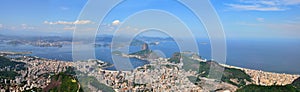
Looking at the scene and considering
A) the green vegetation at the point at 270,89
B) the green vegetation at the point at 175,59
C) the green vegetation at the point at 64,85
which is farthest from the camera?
the green vegetation at the point at 175,59

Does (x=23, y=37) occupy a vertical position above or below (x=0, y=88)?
above

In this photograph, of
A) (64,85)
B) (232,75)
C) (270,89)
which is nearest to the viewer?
(64,85)

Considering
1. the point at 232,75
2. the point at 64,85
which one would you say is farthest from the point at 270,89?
the point at 64,85

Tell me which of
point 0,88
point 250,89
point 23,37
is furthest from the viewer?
point 23,37

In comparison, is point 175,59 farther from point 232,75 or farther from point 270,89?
point 270,89

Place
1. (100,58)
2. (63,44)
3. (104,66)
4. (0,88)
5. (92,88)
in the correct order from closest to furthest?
1. (92,88)
2. (0,88)
3. (104,66)
4. (100,58)
5. (63,44)

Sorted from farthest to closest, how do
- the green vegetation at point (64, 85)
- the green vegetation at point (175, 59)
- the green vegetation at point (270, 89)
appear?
1. the green vegetation at point (175, 59)
2. the green vegetation at point (270, 89)
3. the green vegetation at point (64, 85)

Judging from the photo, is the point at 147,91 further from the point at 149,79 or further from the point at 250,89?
the point at 250,89

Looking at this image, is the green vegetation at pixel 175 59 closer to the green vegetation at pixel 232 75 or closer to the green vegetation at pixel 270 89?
the green vegetation at pixel 232 75

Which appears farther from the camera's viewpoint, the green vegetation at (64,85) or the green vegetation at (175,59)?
the green vegetation at (175,59)

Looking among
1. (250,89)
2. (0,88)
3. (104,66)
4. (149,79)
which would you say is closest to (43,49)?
(104,66)

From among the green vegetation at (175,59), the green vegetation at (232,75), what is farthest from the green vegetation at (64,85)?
the green vegetation at (232,75)
